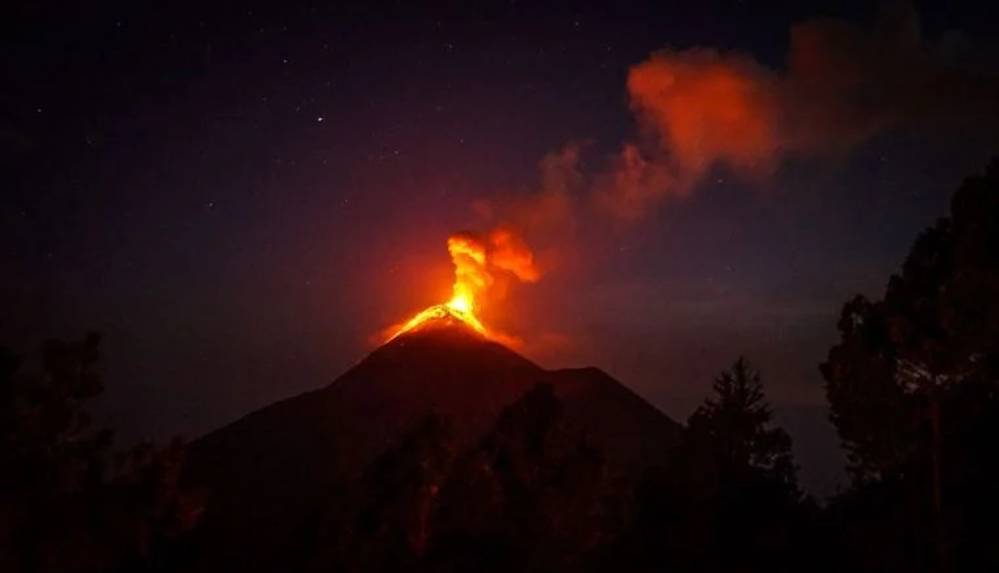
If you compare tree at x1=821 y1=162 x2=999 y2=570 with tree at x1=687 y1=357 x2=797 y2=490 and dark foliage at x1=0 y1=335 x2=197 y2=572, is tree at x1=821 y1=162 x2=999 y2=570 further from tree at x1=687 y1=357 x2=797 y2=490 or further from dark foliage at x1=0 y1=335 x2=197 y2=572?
dark foliage at x1=0 y1=335 x2=197 y2=572

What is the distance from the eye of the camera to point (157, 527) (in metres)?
30.4

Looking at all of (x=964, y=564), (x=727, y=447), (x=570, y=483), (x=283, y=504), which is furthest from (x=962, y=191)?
(x=283, y=504)

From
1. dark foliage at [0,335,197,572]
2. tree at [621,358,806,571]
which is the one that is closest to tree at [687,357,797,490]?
tree at [621,358,806,571]

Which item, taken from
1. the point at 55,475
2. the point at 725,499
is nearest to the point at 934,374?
the point at 725,499

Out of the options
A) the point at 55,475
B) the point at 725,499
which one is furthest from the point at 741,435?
the point at 55,475

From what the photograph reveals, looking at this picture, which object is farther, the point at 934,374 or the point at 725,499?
the point at 725,499

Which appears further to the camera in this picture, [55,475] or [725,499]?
[725,499]

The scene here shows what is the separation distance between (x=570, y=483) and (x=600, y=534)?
2.53 m

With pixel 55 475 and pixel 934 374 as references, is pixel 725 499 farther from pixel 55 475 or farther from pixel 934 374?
pixel 55 475

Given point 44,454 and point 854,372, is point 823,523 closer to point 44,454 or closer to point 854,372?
point 854,372

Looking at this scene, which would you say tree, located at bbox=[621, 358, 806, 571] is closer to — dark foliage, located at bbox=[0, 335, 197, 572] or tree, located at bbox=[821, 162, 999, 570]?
tree, located at bbox=[821, 162, 999, 570]

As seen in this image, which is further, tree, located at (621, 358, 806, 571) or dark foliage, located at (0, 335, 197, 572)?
tree, located at (621, 358, 806, 571)

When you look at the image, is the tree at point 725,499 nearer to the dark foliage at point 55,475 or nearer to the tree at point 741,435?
the tree at point 741,435

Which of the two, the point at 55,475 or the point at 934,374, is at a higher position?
the point at 934,374
